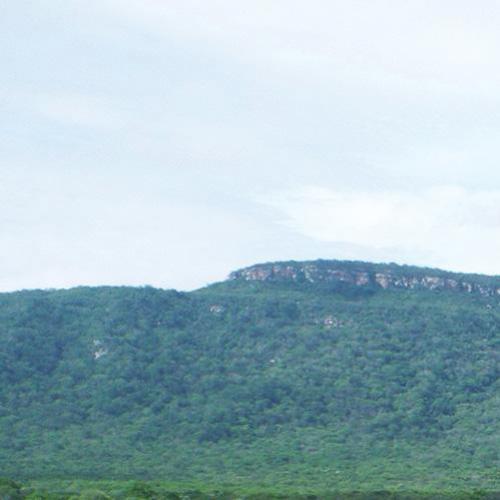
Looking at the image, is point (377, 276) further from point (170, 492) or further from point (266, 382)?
point (170, 492)

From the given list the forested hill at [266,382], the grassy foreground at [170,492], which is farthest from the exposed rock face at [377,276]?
the grassy foreground at [170,492]

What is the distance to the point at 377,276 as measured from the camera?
80.7m

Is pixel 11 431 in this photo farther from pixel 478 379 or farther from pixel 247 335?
pixel 478 379

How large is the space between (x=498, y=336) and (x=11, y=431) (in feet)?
91.4

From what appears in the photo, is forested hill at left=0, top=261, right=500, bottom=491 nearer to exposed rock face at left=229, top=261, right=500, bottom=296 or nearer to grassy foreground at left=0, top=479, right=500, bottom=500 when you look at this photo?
exposed rock face at left=229, top=261, right=500, bottom=296

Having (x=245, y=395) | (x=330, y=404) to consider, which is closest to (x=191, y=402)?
(x=245, y=395)

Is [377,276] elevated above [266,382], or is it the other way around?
[377,276]

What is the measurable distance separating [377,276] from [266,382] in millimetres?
18809

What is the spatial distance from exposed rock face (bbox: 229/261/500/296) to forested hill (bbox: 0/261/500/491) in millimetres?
111

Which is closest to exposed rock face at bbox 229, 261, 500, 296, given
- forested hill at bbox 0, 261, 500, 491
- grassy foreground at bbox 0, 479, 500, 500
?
forested hill at bbox 0, 261, 500, 491

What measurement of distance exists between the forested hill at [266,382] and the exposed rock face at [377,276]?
111mm

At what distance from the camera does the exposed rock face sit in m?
79.8

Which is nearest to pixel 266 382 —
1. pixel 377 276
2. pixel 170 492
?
pixel 377 276

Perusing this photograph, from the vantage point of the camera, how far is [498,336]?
70.8 meters
